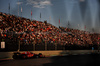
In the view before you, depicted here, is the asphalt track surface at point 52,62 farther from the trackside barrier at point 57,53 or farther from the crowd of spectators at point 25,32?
the crowd of spectators at point 25,32

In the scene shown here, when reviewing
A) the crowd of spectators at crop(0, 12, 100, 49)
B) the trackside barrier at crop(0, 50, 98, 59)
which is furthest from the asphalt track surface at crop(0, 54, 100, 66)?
the crowd of spectators at crop(0, 12, 100, 49)

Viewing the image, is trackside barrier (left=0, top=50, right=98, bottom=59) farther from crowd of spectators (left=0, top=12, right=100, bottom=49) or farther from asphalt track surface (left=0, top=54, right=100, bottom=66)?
asphalt track surface (left=0, top=54, right=100, bottom=66)

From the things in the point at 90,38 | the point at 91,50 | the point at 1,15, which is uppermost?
the point at 1,15

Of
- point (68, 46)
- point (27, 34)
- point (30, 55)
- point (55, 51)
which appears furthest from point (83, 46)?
point (30, 55)

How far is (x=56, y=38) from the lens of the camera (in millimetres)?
36281

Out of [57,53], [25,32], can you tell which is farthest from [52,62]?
[25,32]

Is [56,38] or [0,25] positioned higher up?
[0,25]

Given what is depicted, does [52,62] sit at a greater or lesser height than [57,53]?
greater

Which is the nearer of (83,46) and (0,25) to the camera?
(0,25)

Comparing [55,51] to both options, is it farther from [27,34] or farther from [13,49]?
[13,49]

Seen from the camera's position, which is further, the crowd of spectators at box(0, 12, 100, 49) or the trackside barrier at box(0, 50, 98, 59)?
the crowd of spectators at box(0, 12, 100, 49)

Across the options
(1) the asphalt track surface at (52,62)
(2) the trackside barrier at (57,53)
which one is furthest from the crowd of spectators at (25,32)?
(1) the asphalt track surface at (52,62)

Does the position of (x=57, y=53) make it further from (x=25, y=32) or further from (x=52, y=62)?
(x=52, y=62)

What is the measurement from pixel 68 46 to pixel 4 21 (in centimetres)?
1480
